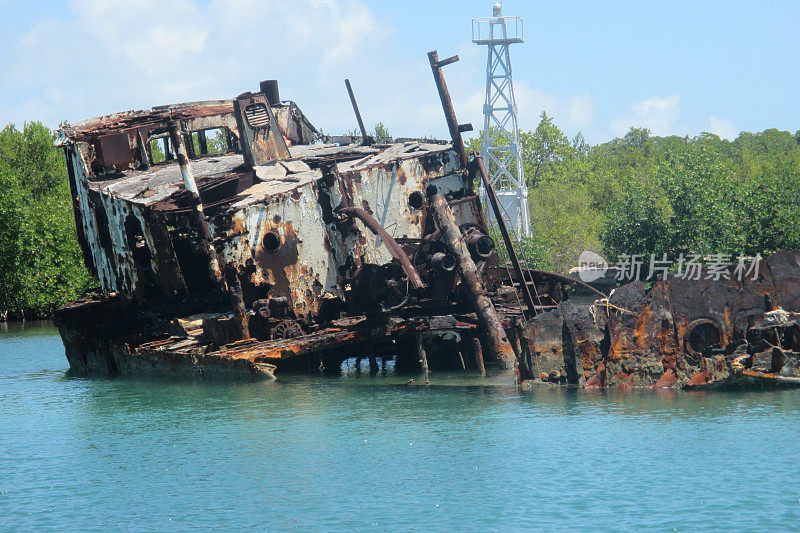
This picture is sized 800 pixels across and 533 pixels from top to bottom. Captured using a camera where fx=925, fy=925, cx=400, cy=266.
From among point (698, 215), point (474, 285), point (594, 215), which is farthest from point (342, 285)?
point (594, 215)

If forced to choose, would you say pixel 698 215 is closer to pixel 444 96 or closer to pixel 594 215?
pixel 444 96

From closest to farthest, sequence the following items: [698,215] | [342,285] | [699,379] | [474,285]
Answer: [699,379] < [474,285] < [342,285] < [698,215]

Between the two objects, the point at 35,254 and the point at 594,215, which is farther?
the point at 594,215

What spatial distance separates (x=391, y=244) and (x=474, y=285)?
1.63 metres

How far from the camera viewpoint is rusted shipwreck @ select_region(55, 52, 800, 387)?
13570mm

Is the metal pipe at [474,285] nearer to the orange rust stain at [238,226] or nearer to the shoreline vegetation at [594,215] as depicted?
the orange rust stain at [238,226]

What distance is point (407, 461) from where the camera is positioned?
36.9 ft

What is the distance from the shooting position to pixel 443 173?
18.3 meters

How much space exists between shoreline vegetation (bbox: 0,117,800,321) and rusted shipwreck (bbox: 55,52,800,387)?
1122 cm

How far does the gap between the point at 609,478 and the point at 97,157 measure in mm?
12741

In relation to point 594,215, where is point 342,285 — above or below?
below

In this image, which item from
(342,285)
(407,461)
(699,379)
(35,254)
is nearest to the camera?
(407,461)

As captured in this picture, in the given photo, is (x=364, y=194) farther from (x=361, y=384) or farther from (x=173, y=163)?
(x=173, y=163)

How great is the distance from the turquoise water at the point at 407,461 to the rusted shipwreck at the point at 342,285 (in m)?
0.74
